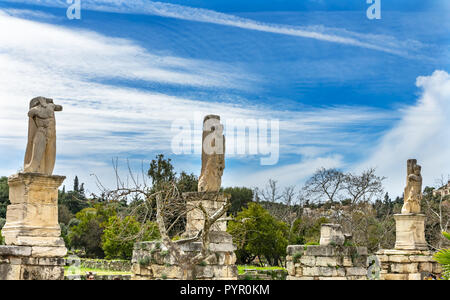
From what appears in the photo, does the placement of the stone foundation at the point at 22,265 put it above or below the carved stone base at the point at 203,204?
below

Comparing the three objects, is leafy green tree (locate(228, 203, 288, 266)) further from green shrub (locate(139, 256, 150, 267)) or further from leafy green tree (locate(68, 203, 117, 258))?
green shrub (locate(139, 256, 150, 267))

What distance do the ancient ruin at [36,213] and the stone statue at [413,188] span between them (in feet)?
36.2

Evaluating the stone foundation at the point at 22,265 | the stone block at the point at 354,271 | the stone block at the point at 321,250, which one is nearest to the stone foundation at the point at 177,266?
the stone foundation at the point at 22,265

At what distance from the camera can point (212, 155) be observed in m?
11.5

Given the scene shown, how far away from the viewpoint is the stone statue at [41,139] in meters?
9.02

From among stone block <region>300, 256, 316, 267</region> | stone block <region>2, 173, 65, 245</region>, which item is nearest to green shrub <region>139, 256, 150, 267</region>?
stone block <region>2, 173, 65, 245</region>

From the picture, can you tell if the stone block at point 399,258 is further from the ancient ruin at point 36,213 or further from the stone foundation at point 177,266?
the ancient ruin at point 36,213

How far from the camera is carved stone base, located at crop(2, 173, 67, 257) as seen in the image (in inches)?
342

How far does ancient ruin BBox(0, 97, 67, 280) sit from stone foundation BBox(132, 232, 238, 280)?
186 cm

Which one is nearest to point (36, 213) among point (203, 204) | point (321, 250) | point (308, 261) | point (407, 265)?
point (203, 204)

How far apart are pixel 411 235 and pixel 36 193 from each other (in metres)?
11.4

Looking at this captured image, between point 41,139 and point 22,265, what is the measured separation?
6.86 ft
